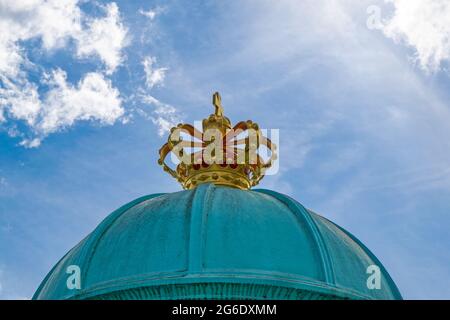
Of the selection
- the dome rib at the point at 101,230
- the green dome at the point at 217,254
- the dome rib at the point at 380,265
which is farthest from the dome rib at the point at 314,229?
the dome rib at the point at 101,230

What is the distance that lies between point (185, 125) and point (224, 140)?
97cm

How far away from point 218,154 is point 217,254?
198 inches

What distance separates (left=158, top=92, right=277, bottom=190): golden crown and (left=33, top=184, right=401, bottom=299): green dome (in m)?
1.83

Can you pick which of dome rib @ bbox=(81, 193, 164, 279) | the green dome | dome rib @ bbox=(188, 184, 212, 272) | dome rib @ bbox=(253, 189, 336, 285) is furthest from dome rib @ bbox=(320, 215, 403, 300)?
dome rib @ bbox=(81, 193, 164, 279)

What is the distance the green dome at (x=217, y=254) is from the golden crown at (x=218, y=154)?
183 centimetres

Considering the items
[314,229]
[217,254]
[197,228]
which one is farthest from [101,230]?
[314,229]

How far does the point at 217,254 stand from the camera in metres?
18.6

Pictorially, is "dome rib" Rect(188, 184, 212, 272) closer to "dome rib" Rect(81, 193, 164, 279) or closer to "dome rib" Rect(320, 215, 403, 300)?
"dome rib" Rect(81, 193, 164, 279)

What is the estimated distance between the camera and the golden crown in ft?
75.7

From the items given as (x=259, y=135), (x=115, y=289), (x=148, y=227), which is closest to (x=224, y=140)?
(x=259, y=135)

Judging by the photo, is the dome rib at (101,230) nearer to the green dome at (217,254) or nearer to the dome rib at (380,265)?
the green dome at (217,254)
